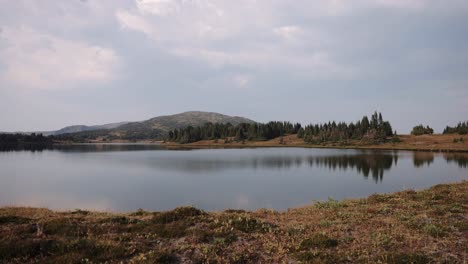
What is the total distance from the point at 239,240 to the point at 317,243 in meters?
3.18

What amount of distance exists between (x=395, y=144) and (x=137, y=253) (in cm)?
19462

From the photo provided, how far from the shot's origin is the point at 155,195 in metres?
35.5

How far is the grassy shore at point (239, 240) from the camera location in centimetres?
1003

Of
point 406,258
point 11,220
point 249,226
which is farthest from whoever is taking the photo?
point 11,220

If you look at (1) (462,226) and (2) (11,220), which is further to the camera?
(2) (11,220)

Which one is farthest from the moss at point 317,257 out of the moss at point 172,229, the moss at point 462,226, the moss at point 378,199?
the moss at point 378,199

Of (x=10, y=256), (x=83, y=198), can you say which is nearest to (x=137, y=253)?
(x=10, y=256)

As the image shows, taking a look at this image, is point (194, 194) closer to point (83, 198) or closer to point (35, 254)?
point (83, 198)

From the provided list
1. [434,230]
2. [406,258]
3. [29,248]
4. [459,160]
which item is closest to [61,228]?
[29,248]

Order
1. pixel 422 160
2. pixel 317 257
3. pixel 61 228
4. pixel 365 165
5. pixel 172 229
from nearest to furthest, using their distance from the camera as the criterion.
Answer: pixel 317 257 < pixel 61 228 < pixel 172 229 < pixel 365 165 < pixel 422 160

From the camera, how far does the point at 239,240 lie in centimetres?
1215

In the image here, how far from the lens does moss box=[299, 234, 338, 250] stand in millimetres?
11422

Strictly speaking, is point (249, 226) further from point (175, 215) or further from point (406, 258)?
point (406, 258)

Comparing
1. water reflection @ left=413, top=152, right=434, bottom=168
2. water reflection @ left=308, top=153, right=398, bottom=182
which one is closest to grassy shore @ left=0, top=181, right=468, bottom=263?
water reflection @ left=308, top=153, right=398, bottom=182
